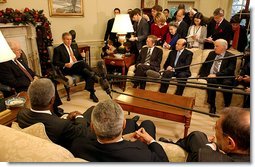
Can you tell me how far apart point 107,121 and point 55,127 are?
47cm

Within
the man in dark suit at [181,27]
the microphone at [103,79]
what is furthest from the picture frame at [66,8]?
the microphone at [103,79]

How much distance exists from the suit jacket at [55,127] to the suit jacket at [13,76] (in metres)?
1.60

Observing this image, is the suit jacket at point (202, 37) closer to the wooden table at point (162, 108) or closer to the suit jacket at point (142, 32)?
the suit jacket at point (142, 32)

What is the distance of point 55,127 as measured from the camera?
1521 mm

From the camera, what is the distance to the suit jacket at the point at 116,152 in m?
1.22

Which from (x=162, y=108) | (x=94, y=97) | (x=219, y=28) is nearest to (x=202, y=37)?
(x=219, y=28)

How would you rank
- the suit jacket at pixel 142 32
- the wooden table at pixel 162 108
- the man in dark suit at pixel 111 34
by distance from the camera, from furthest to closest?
the man in dark suit at pixel 111 34 → the suit jacket at pixel 142 32 → the wooden table at pixel 162 108

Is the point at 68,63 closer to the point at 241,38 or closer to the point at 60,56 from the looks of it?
the point at 60,56

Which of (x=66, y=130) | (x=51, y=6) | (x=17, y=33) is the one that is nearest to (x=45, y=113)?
(x=66, y=130)

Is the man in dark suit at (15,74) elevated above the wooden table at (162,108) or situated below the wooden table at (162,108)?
above

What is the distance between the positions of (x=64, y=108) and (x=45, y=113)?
2049mm

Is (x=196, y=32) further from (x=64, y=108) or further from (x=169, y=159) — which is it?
(x=169, y=159)

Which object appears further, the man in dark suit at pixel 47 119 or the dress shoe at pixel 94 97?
the dress shoe at pixel 94 97

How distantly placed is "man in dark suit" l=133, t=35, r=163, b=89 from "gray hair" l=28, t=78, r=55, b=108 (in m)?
2.47
